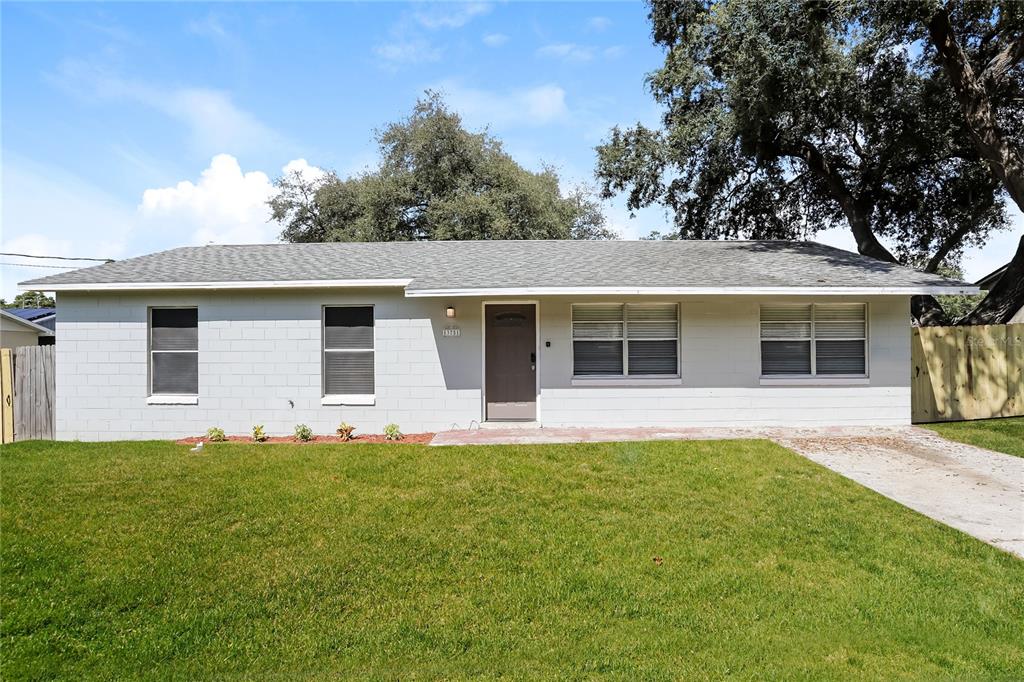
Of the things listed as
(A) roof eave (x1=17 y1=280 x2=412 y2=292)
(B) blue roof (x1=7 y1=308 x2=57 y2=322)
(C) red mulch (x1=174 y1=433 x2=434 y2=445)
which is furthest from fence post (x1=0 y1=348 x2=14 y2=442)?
(B) blue roof (x1=7 y1=308 x2=57 y2=322)

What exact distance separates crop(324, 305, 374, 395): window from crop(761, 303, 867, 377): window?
7.54m

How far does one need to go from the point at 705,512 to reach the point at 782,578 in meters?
1.41

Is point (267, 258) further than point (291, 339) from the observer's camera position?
Yes

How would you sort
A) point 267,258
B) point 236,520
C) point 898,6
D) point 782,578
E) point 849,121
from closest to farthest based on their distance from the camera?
1. point 782,578
2. point 236,520
3. point 898,6
4. point 267,258
5. point 849,121

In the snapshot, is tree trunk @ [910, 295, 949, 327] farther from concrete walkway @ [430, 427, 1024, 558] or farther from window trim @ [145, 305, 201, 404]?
window trim @ [145, 305, 201, 404]

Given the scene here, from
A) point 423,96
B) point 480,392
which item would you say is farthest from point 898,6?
point 423,96

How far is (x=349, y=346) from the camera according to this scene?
10.3 meters

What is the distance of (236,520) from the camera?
5609 millimetres

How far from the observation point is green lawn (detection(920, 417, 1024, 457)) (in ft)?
29.0

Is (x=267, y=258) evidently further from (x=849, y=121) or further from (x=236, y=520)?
(x=849, y=121)

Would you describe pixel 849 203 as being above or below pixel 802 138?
below

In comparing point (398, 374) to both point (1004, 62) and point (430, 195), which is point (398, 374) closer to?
point (430, 195)

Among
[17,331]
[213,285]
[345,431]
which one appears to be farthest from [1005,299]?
[17,331]

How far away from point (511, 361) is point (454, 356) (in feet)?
3.63
